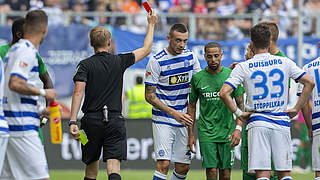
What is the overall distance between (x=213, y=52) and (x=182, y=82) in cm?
72

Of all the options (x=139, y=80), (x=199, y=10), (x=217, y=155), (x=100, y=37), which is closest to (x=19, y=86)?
(x=100, y=37)

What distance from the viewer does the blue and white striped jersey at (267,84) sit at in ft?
25.6

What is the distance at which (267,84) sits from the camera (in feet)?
25.5

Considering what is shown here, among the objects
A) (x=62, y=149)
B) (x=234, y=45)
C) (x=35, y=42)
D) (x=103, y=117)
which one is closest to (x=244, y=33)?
(x=234, y=45)

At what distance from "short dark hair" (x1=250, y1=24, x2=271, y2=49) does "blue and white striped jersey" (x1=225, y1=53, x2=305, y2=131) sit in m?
0.13

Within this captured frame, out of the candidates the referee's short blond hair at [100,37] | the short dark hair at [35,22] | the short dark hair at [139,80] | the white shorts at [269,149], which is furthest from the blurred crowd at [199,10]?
the short dark hair at [35,22]

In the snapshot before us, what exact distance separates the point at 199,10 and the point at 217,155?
31.9 feet

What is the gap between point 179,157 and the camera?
9.36 metres

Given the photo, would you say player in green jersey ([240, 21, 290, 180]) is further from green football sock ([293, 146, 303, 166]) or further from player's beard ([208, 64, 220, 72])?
green football sock ([293, 146, 303, 166])

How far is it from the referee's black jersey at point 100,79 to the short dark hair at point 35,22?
145 cm

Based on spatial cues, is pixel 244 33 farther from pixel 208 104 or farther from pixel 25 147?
pixel 25 147

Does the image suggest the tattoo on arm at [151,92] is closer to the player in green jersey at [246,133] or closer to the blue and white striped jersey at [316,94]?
the player in green jersey at [246,133]

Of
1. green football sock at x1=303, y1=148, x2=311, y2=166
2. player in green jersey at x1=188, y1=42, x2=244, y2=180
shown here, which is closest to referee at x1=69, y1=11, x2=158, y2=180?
player in green jersey at x1=188, y1=42, x2=244, y2=180

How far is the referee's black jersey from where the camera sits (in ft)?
28.0
